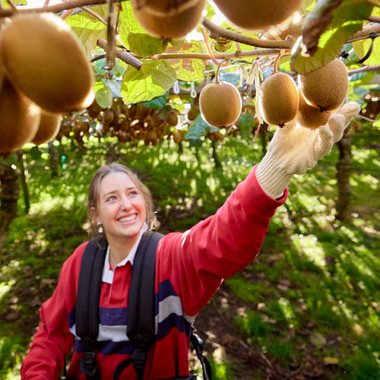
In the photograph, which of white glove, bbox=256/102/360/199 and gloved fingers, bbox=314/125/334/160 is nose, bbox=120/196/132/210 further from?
gloved fingers, bbox=314/125/334/160

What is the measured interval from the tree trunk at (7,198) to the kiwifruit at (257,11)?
367 centimetres

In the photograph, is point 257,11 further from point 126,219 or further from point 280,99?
point 126,219

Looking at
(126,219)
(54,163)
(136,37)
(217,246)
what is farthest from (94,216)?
(54,163)

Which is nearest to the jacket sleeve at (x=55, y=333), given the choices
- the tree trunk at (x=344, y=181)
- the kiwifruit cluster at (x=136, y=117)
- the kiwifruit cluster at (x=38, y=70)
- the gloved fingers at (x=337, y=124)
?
the gloved fingers at (x=337, y=124)

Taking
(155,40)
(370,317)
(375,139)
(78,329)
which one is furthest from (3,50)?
(375,139)

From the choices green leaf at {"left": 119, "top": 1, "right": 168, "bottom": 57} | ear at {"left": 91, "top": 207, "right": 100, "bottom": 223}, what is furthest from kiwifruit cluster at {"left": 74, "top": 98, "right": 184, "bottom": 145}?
green leaf at {"left": 119, "top": 1, "right": 168, "bottom": 57}

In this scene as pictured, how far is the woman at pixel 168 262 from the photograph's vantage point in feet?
4.48

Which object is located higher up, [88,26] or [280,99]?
[88,26]

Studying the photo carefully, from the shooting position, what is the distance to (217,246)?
159 centimetres

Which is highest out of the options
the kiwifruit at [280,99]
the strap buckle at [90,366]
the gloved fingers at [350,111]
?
the gloved fingers at [350,111]

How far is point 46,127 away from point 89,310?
5.07ft

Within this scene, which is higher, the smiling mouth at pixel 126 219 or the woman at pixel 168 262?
the smiling mouth at pixel 126 219

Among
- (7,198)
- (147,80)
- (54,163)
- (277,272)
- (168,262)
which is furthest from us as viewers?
(54,163)

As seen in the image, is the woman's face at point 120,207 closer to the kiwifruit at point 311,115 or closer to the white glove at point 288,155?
the white glove at point 288,155
